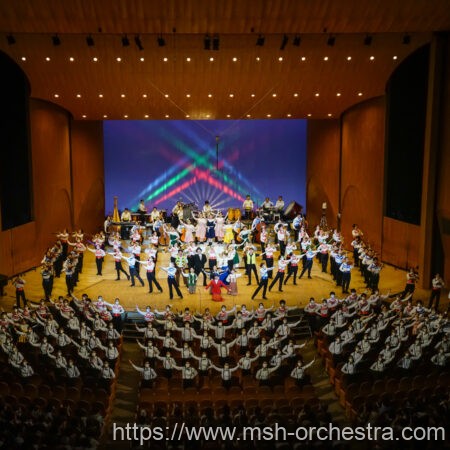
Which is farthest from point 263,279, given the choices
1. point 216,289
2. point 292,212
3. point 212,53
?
point 292,212

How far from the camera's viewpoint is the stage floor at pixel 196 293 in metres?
15.6

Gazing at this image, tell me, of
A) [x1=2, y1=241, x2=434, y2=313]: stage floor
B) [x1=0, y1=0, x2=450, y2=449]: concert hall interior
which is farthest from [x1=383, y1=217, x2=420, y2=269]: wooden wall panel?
[x1=2, y1=241, x2=434, y2=313]: stage floor

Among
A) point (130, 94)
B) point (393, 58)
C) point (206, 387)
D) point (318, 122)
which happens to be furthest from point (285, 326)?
point (318, 122)

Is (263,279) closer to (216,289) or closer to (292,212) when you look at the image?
(216,289)

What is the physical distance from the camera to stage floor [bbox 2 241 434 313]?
15578 mm

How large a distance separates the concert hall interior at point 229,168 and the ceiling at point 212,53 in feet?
0.20

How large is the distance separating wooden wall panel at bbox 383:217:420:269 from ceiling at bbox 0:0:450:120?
14.1 feet

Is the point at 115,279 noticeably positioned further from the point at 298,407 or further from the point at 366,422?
the point at 366,422

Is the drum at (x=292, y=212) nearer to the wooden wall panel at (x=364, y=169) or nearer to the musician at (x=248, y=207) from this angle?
the musician at (x=248, y=207)

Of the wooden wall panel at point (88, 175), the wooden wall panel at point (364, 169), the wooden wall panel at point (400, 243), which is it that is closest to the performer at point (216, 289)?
the wooden wall panel at point (400, 243)

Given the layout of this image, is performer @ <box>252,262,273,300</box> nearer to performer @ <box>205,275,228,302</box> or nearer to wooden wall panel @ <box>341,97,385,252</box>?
performer @ <box>205,275,228,302</box>

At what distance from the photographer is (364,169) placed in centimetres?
2091

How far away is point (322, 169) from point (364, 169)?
12.1ft

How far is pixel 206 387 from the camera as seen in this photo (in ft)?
36.3
